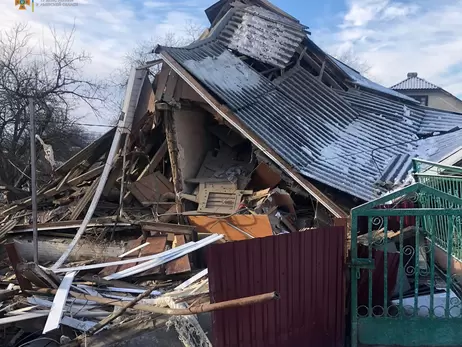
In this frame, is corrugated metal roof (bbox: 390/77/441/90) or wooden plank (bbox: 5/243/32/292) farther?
corrugated metal roof (bbox: 390/77/441/90)

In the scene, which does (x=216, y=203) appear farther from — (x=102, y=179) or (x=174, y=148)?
(x=102, y=179)

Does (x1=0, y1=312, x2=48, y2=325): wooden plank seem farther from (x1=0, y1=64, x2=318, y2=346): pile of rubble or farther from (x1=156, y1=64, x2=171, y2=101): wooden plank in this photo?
(x1=156, y1=64, x2=171, y2=101): wooden plank

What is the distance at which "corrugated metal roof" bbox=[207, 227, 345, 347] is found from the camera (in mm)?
3725

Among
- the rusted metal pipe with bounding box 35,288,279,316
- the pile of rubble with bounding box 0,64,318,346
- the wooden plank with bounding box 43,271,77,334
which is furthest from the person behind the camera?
the pile of rubble with bounding box 0,64,318,346

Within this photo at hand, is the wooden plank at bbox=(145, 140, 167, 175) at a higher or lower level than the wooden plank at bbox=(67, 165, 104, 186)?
higher

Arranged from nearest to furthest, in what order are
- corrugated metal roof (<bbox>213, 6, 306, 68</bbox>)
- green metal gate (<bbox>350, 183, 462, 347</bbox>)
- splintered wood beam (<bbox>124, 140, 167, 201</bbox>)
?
green metal gate (<bbox>350, 183, 462, 347</bbox>) → splintered wood beam (<bbox>124, 140, 167, 201</bbox>) → corrugated metal roof (<bbox>213, 6, 306, 68</bbox>)

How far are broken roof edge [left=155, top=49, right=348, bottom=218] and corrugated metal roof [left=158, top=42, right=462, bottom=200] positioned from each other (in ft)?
0.36

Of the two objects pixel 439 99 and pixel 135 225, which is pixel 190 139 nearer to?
pixel 135 225

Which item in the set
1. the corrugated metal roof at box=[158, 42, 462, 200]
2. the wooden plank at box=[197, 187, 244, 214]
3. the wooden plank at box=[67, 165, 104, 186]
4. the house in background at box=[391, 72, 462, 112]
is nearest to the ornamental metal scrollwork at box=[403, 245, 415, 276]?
the corrugated metal roof at box=[158, 42, 462, 200]

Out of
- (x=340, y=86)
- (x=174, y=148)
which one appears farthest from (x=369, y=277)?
(x=340, y=86)

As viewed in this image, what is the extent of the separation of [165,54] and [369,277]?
4.68 m

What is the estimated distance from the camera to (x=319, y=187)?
6.27 metres

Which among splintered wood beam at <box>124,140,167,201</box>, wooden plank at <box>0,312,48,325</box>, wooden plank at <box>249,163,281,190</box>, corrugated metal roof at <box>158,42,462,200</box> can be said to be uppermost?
corrugated metal roof at <box>158,42,462,200</box>

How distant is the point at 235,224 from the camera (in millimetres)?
6406
